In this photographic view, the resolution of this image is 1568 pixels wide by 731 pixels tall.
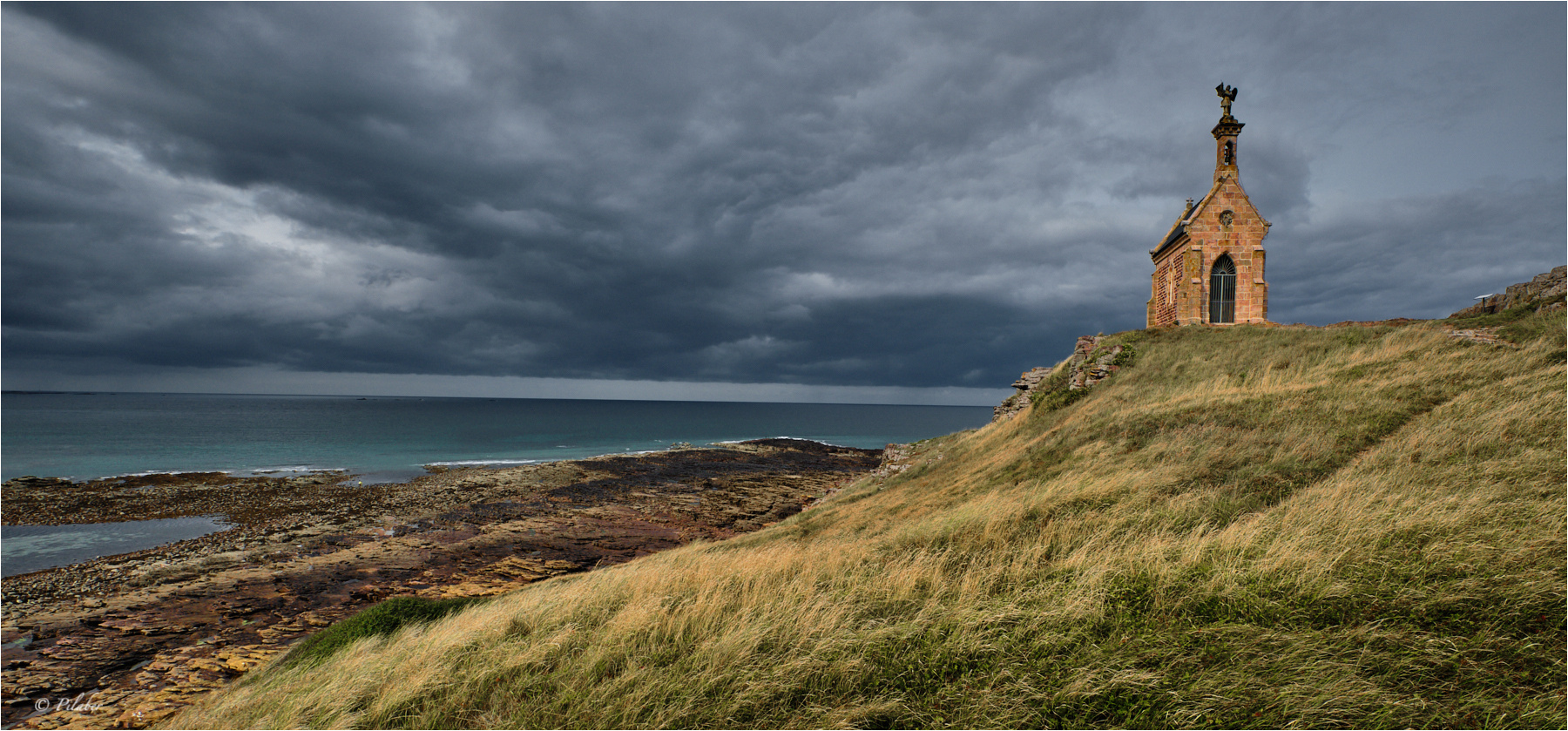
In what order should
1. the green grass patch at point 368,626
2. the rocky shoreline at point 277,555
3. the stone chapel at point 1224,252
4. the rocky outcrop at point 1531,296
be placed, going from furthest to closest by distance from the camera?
the stone chapel at point 1224,252, the rocky outcrop at point 1531,296, the rocky shoreline at point 277,555, the green grass patch at point 368,626

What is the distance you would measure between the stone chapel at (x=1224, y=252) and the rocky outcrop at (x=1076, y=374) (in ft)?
14.5

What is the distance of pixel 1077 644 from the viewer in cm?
494

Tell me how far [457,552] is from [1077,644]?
83.3ft

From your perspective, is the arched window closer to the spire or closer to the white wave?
the spire

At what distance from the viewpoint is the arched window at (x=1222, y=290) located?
2750cm

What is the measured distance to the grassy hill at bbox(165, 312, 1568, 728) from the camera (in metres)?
4.24

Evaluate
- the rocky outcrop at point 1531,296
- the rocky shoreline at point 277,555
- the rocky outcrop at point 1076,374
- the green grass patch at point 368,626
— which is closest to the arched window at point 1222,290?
the rocky outcrop at point 1076,374

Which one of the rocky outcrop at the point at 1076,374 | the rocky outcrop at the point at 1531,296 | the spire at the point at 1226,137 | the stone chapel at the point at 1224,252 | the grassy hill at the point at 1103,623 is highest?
the spire at the point at 1226,137

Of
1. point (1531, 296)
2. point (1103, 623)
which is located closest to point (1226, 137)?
point (1531, 296)

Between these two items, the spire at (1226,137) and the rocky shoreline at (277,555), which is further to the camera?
the spire at (1226,137)

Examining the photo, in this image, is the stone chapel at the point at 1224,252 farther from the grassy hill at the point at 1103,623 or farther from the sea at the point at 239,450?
the sea at the point at 239,450

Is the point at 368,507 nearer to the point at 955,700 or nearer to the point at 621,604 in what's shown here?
the point at 621,604

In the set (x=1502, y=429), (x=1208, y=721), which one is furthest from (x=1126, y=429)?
(x=1208, y=721)

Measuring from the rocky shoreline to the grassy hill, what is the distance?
20.9 feet
